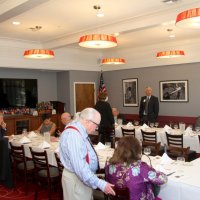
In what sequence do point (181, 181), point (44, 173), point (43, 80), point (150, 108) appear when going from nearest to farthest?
point (181, 181)
point (44, 173)
point (150, 108)
point (43, 80)

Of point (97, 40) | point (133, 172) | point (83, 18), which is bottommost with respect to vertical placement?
point (133, 172)

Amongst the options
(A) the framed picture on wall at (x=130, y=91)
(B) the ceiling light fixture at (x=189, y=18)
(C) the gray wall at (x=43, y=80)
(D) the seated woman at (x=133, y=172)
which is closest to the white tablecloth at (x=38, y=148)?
(D) the seated woman at (x=133, y=172)

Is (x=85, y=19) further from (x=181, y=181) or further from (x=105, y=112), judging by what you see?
(x=181, y=181)

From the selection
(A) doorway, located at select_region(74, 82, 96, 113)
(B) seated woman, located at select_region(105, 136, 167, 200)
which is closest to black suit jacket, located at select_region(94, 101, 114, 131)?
(B) seated woman, located at select_region(105, 136, 167, 200)

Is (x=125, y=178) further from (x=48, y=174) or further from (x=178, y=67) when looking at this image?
(x=178, y=67)

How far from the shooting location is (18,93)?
10367 mm

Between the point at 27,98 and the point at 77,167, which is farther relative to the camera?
the point at 27,98

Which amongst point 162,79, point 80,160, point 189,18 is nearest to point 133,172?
point 80,160

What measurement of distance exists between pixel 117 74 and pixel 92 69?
109cm

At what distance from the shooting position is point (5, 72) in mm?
10133

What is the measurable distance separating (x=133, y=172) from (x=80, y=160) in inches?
21.3

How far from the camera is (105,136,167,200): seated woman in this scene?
2.63m

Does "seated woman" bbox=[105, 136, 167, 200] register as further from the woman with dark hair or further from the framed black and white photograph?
the framed black and white photograph

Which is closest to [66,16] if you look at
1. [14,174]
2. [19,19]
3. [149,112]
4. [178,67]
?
[19,19]
